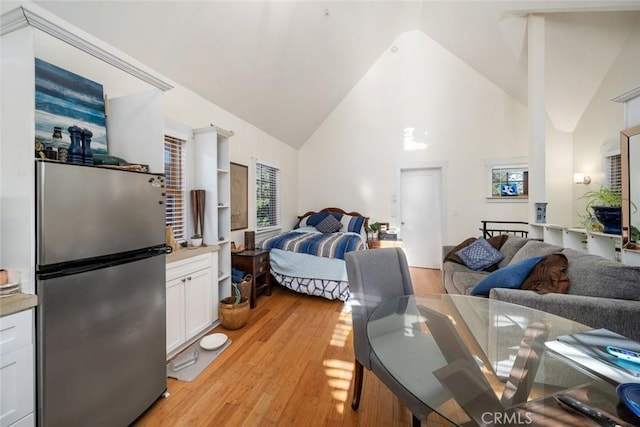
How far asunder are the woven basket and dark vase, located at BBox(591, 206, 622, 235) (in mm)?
3400

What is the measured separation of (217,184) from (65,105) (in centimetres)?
129

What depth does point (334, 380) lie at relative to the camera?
1795mm

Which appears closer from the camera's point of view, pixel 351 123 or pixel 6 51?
pixel 6 51

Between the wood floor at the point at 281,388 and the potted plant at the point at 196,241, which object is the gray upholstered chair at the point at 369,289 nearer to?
the wood floor at the point at 281,388

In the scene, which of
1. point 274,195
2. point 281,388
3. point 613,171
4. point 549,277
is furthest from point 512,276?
point 274,195

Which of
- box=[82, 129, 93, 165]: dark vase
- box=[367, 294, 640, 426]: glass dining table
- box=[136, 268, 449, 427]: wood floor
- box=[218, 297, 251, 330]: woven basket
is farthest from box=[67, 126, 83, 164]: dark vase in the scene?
box=[367, 294, 640, 426]: glass dining table

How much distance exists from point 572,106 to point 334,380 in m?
5.46

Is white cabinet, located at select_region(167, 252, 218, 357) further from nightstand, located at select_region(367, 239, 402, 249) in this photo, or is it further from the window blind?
the window blind

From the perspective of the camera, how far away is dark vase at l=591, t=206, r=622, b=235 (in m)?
2.05

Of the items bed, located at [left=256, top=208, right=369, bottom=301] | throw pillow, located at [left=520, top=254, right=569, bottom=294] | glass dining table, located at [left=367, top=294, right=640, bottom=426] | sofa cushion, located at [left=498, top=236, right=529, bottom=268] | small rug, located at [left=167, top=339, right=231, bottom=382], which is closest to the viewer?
glass dining table, located at [left=367, top=294, right=640, bottom=426]

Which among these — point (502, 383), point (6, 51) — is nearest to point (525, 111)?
point (502, 383)

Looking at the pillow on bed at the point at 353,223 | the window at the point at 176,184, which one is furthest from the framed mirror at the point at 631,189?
the window at the point at 176,184

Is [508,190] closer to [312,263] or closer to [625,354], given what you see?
[312,263]

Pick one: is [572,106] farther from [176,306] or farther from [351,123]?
[176,306]
